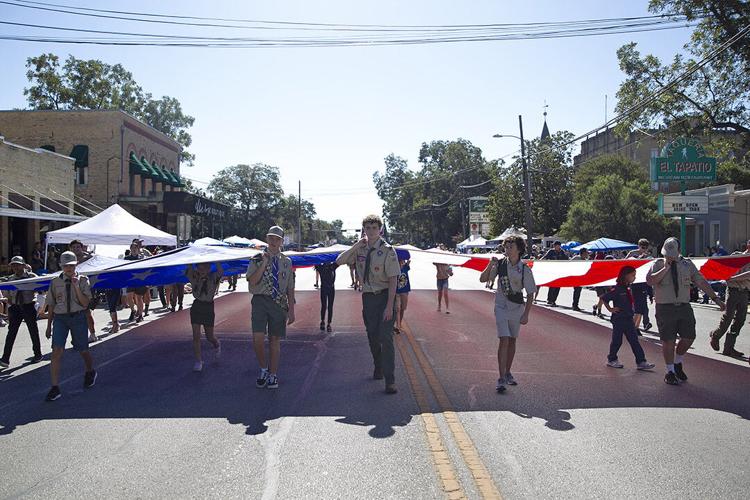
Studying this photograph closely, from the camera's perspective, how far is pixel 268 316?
823 centimetres

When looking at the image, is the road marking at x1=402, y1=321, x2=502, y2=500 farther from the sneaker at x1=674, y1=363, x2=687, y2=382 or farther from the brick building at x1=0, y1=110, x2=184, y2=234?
the brick building at x1=0, y1=110, x2=184, y2=234

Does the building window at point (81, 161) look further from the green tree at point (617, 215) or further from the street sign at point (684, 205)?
the green tree at point (617, 215)

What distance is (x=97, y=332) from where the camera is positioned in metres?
14.2

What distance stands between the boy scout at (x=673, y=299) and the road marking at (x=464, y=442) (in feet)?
9.42

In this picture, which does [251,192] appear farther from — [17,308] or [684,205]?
[17,308]

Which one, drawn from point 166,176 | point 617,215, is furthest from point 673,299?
point 166,176

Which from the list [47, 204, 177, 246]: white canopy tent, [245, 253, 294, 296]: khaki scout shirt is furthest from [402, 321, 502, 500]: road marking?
[47, 204, 177, 246]: white canopy tent

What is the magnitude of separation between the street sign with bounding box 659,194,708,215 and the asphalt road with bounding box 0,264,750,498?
19.0 metres

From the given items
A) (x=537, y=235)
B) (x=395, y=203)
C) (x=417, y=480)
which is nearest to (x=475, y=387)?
(x=417, y=480)

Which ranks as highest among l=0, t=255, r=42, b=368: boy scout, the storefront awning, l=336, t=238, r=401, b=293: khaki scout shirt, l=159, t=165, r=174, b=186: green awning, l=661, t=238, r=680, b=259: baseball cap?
l=159, t=165, r=174, b=186: green awning

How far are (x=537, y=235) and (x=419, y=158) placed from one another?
49.2m

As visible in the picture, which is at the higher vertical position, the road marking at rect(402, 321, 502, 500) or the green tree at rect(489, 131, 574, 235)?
the green tree at rect(489, 131, 574, 235)

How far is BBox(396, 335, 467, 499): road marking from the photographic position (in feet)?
15.9

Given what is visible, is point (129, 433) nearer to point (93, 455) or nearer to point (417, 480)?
point (93, 455)
